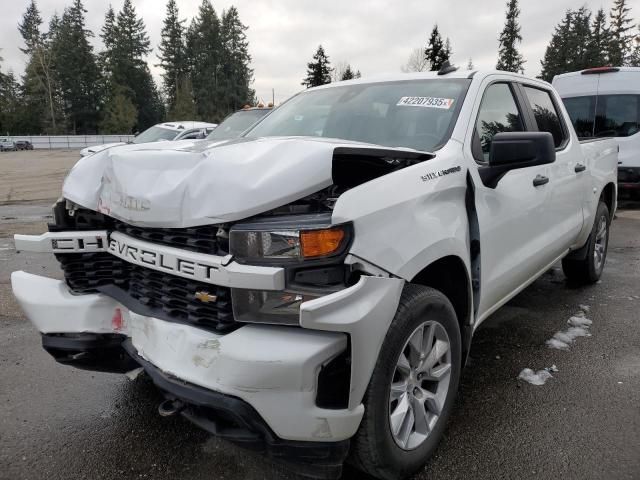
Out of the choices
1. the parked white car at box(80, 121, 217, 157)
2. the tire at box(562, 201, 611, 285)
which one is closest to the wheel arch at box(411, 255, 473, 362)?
the tire at box(562, 201, 611, 285)

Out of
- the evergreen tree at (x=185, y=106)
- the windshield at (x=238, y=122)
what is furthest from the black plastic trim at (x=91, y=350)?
the evergreen tree at (x=185, y=106)

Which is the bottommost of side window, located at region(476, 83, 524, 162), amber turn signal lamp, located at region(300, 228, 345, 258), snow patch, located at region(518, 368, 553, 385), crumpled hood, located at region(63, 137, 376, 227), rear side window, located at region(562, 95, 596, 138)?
snow patch, located at region(518, 368, 553, 385)

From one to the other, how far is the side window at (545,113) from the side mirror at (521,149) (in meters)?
1.36

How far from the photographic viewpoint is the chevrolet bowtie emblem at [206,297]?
1944 millimetres

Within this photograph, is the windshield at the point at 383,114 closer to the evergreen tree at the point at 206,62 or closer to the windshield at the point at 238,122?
the windshield at the point at 238,122

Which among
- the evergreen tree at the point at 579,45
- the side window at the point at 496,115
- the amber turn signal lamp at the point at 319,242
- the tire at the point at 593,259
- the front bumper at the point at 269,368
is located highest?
the evergreen tree at the point at 579,45

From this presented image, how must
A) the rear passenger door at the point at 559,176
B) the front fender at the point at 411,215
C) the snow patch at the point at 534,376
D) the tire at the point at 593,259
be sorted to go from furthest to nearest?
the tire at the point at 593,259, the rear passenger door at the point at 559,176, the snow patch at the point at 534,376, the front fender at the point at 411,215

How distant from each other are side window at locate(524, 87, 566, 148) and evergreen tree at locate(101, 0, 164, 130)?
7726cm

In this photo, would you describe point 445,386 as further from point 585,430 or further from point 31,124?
point 31,124

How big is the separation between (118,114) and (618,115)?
7153cm

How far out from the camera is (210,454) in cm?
254

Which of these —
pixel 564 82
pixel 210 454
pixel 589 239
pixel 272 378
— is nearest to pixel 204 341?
pixel 272 378

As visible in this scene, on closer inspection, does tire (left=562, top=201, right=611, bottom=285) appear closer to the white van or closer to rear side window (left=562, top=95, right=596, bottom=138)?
the white van

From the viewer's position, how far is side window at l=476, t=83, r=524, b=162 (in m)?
3.03
